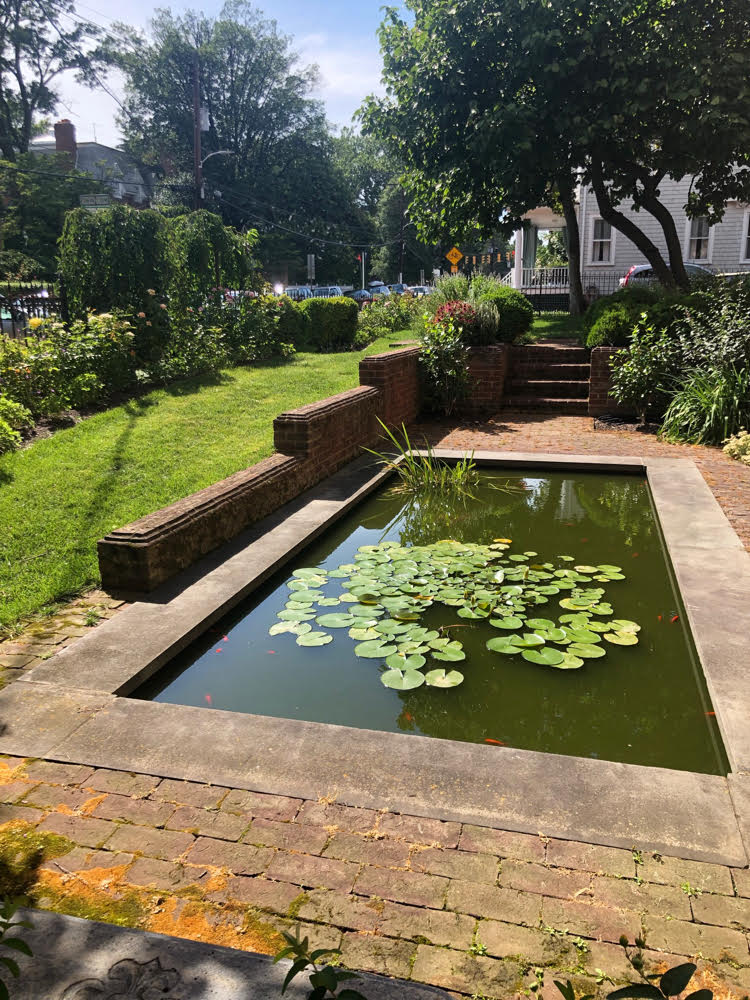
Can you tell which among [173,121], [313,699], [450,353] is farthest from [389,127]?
[173,121]

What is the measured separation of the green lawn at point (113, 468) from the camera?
15.2 feet

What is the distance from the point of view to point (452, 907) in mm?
Answer: 2008

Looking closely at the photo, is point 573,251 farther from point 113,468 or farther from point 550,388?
point 113,468

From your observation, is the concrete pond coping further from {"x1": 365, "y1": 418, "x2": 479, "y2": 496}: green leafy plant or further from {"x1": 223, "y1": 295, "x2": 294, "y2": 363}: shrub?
{"x1": 223, "y1": 295, "x2": 294, "y2": 363}: shrub

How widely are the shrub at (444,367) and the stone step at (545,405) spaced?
105cm

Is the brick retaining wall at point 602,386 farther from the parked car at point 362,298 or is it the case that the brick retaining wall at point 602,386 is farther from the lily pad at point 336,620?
the parked car at point 362,298

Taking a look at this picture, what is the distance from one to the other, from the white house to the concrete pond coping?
2179cm

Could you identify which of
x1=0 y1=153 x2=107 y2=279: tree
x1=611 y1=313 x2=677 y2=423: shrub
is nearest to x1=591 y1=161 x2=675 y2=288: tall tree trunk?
x1=611 y1=313 x2=677 y2=423: shrub

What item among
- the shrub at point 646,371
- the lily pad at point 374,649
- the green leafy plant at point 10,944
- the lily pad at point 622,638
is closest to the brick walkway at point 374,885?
the green leafy plant at point 10,944

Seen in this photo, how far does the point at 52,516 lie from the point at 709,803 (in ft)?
15.8

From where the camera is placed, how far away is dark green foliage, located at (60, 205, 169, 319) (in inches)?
433

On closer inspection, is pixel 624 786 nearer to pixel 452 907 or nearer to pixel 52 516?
pixel 452 907

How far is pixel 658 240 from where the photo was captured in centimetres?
2339

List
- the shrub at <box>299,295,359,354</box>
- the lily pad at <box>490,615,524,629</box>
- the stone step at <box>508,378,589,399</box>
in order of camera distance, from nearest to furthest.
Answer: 1. the lily pad at <box>490,615,524,629</box>
2. the stone step at <box>508,378,589,399</box>
3. the shrub at <box>299,295,359,354</box>
